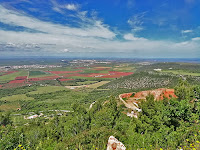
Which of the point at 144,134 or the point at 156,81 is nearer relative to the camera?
the point at 144,134

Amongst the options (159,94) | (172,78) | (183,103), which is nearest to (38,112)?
(159,94)

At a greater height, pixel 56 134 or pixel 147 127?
pixel 147 127

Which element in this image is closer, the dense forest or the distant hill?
the dense forest

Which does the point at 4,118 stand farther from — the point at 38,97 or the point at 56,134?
the point at 38,97

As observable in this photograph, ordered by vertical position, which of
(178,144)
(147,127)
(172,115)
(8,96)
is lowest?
(8,96)

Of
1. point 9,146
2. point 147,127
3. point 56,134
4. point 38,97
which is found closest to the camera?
point 9,146

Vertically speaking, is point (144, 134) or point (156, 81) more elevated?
point (144, 134)

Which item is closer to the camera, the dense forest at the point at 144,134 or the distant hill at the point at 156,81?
the dense forest at the point at 144,134

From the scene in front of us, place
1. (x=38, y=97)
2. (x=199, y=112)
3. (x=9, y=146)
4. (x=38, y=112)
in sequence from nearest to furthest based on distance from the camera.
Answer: (x=9, y=146), (x=199, y=112), (x=38, y=112), (x=38, y=97)

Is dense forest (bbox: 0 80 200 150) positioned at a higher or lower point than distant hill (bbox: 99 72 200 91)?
higher

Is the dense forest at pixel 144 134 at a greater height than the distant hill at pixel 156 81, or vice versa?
the dense forest at pixel 144 134

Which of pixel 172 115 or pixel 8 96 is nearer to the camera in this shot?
pixel 172 115
